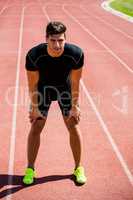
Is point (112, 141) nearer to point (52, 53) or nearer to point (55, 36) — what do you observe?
point (52, 53)

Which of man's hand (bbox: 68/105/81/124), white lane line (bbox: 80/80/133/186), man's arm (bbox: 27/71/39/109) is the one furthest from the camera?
white lane line (bbox: 80/80/133/186)

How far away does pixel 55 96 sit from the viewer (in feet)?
19.5

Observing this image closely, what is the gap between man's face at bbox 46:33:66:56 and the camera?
5.36m

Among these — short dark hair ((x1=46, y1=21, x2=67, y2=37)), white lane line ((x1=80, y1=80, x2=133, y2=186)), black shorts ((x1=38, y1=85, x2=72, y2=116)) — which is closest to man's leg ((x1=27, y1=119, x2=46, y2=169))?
black shorts ((x1=38, y1=85, x2=72, y2=116))

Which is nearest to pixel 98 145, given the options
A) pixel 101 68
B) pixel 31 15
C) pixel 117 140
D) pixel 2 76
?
pixel 117 140

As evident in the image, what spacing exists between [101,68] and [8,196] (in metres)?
7.73

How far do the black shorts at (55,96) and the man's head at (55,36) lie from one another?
544 mm

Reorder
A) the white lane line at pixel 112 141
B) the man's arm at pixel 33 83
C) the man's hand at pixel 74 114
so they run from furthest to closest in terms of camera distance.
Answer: the white lane line at pixel 112 141 < the man's hand at pixel 74 114 < the man's arm at pixel 33 83

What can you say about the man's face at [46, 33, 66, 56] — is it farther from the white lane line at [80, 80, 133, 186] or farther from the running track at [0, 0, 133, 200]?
the white lane line at [80, 80, 133, 186]

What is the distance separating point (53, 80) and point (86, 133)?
2365 mm

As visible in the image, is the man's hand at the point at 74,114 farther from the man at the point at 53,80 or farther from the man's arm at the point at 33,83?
the man's arm at the point at 33,83

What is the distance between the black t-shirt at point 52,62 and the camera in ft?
18.1

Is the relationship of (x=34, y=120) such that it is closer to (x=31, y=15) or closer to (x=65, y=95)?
(x=65, y=95)

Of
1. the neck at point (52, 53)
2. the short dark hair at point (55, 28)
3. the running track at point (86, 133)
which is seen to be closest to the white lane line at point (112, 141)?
the running track at point (86, 133)
